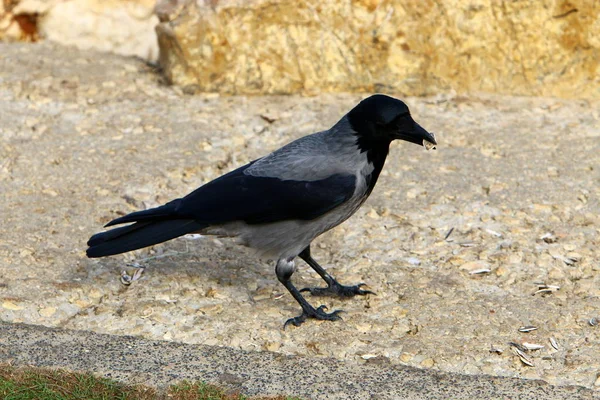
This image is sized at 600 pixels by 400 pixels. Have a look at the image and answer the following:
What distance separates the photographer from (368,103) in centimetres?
440

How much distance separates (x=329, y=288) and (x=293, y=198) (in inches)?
23.3

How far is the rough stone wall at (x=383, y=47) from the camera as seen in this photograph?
6723 millimetres

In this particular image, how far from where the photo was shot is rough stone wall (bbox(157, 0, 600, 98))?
6.72m

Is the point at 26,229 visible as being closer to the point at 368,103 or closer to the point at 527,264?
the point at 368,103

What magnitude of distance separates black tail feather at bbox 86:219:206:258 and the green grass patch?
834 mm

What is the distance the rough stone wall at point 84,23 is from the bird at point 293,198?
3.56m

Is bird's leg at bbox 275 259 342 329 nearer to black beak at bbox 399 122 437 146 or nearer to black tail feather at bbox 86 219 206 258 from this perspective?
black tail feather at bbox 86 219 206 258

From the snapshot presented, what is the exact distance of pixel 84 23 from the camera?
25.7ft

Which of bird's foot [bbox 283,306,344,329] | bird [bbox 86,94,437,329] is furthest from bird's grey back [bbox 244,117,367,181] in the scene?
bird's foot [bbox 283,306,344,329]

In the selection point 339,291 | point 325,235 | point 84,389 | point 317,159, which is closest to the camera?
point 84,389

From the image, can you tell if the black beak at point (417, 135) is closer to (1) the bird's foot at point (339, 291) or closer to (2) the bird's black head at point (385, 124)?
(2) the bird's black head at point (385, 124)

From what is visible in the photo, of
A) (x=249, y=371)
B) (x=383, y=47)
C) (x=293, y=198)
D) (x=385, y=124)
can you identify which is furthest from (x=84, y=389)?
(x=383, y=47)

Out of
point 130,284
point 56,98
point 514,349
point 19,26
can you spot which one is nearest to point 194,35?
point 56,98

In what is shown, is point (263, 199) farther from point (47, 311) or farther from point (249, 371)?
point (47, 311)
